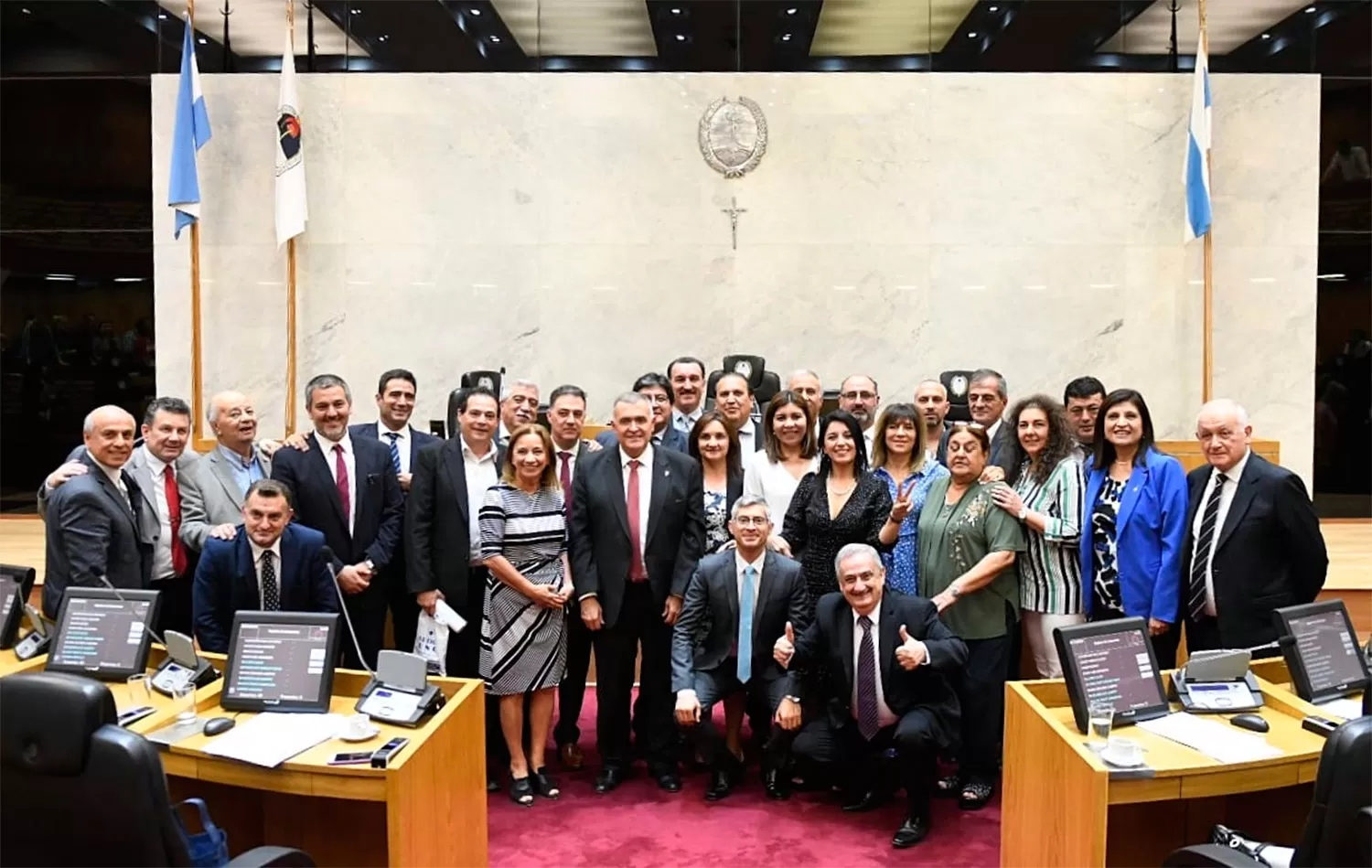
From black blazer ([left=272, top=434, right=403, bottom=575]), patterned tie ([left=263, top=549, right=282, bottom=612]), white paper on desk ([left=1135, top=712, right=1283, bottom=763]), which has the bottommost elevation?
white paper on desk ([left=1135, top=712, right=1283, bottom=763])

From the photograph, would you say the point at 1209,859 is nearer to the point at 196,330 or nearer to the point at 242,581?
the point at 242,581

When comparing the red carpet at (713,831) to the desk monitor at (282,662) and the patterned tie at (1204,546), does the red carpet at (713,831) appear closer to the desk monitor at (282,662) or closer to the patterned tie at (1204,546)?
the desk monitor at (282,662)

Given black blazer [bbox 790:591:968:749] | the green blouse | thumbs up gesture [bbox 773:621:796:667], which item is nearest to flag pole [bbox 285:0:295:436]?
thumbs up gesture [bbox 773:621:796:667]

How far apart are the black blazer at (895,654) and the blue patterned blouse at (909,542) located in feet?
0.98

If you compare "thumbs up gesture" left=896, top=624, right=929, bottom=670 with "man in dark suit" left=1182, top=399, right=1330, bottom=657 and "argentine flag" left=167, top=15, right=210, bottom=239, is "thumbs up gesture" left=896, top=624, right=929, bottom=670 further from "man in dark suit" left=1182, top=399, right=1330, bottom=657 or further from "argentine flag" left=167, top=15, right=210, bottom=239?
"argentine flag" left=167, top=15, right=210, bottom=239

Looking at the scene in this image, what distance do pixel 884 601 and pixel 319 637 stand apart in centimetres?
188

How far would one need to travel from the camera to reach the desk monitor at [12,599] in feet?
11.8

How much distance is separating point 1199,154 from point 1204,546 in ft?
17.4

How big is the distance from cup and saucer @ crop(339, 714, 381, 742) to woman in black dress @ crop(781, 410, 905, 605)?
1.76 metres

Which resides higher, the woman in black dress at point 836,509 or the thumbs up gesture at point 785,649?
the woman in black dress at point 836,509

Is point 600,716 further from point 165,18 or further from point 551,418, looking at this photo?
point 165,18

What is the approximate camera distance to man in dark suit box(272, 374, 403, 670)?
4.11 metres

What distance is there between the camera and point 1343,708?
300 cm

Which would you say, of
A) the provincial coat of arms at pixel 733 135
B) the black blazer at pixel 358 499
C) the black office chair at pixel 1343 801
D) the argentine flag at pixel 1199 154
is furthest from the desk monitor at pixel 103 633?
the argentine flag at pixel 1199 154
